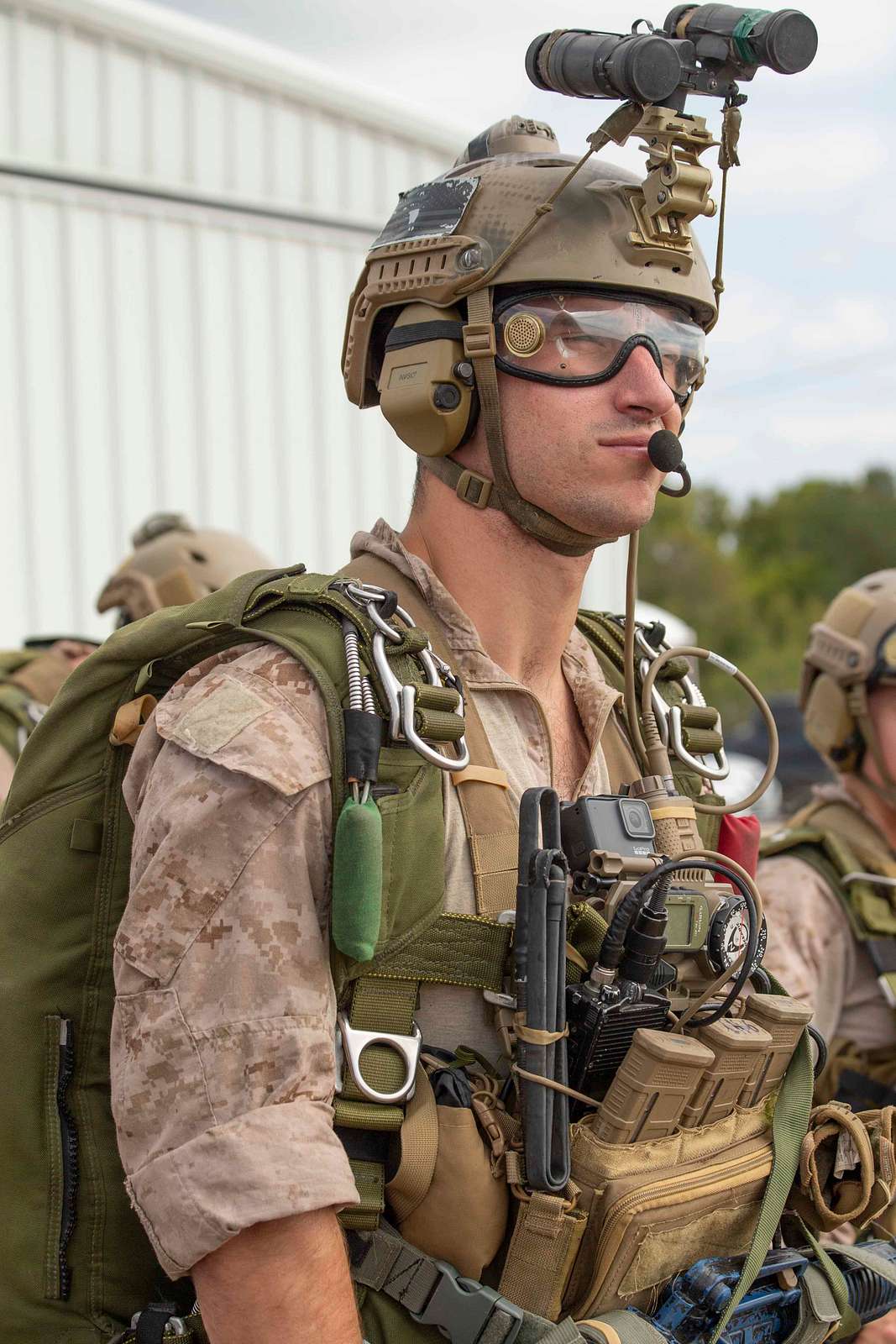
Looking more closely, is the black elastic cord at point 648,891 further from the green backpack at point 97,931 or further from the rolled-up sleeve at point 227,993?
the rolled-up sleeve at point 227,993

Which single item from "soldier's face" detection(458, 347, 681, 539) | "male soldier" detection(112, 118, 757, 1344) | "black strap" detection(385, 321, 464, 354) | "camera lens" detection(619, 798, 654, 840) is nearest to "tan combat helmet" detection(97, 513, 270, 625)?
"male soldier" detection(112, 118, 757, 1344)

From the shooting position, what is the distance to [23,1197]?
Result: 2324mm

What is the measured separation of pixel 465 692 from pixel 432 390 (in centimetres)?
55

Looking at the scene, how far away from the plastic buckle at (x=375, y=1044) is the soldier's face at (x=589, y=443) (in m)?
0.96

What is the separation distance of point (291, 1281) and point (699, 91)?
2.05 meters

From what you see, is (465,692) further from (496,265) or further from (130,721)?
(496,265)

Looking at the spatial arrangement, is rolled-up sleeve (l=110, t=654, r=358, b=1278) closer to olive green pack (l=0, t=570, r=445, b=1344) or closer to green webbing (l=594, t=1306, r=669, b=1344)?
olive green pack (l=0, t=570, r=445, b=1344)

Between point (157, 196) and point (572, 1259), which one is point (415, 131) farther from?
point (572, 1259)

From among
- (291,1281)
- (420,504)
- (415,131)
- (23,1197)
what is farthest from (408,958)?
(415,131)

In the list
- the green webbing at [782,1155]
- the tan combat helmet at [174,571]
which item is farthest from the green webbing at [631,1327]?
the tan combat helmet at [174,571]

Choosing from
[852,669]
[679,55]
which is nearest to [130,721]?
[679,55]

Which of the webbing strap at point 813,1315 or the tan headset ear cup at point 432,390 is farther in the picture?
the tan headset ear cup at point 432,390

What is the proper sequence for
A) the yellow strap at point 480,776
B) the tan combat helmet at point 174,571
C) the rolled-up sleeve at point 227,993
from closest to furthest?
the rolled-up sleeve at point 227,993 < the yellow strap at point 480,776 < the tan combat helmet at point 174,571

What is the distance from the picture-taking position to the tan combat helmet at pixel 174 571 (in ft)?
17.2
